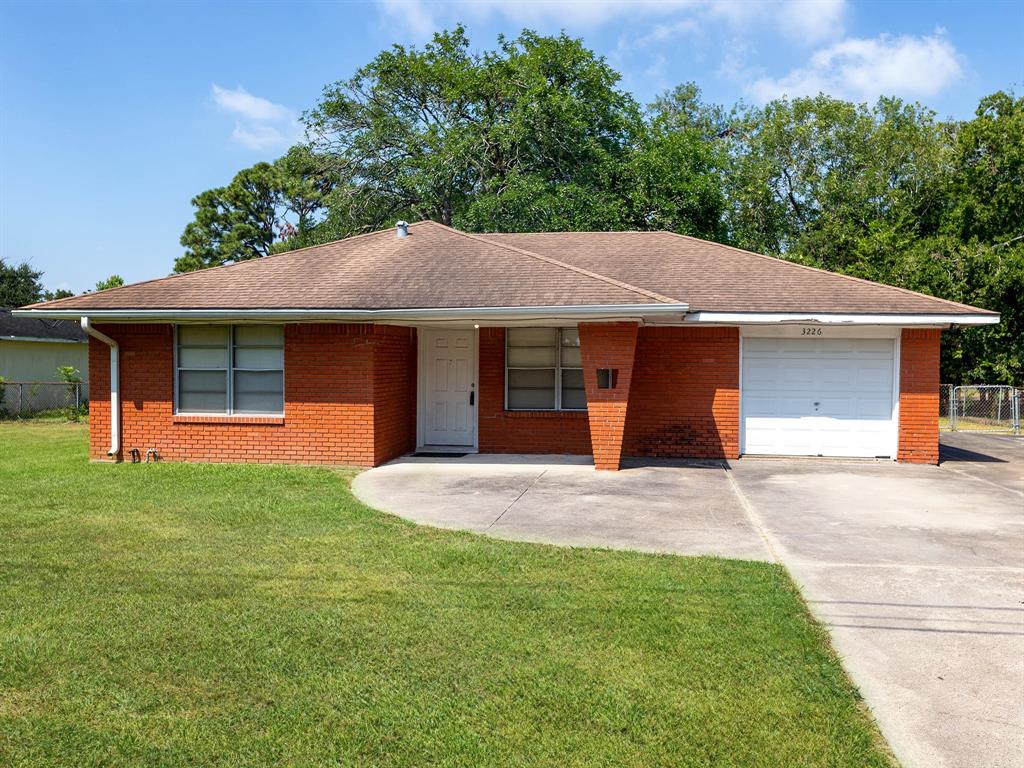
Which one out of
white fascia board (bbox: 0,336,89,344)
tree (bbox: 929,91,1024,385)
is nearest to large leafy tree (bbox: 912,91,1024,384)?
tree (bbox: 929,91,1024,385)

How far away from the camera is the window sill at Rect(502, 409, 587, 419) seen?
14898 mm

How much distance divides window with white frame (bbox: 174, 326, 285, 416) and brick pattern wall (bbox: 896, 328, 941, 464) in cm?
1043

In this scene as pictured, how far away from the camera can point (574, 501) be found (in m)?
10.4

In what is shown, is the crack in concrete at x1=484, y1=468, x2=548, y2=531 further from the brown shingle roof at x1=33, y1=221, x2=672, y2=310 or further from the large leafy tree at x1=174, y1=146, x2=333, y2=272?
the large leafy tree at x1=174, y1=146, x2=333, y2=272

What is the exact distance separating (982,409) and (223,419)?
23232mm

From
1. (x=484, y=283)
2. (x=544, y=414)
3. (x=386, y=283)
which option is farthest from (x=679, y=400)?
(x=386, y=283)

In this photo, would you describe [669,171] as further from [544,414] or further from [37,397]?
[37,397]

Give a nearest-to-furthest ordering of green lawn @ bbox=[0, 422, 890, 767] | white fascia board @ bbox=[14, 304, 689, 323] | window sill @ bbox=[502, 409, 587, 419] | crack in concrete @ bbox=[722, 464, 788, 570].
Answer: green lawn @ bbox=[0, 422, 890, 767] → crack in concrete @ bbox=[722, 464, 788, 570] → white fascia board @ bbox=[14, 304, 689, 323] → window sill @ bbox=[502, 409, 587, 419]

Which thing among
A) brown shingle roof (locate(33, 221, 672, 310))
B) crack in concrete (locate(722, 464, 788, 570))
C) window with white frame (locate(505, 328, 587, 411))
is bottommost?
crack in concrete (locate(722, 464, 788, 570))

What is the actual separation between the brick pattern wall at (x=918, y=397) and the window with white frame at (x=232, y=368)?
34.2ft

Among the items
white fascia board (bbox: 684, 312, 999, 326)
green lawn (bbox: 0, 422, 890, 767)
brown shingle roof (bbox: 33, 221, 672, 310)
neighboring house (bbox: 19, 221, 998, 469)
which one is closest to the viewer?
green lawn (bbox: 0, 422, 890, 767)

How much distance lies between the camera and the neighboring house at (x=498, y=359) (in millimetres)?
12945

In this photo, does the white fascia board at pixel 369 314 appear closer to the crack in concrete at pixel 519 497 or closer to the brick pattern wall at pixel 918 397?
the crack in concrete at pixel 519 497

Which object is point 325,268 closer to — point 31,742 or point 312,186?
point 31,742
